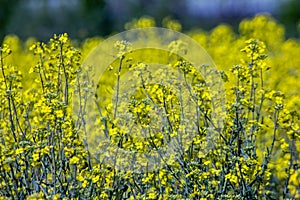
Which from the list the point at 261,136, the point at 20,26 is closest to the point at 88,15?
the point at 20,26

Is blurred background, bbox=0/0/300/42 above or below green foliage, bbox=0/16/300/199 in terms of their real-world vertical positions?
above

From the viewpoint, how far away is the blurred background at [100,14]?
17.4 m

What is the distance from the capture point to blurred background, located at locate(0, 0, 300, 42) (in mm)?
17409

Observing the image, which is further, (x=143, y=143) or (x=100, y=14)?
(x=100, y=14)

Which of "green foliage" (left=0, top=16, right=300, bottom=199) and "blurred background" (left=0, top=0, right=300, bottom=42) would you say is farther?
"blurred background" (left=0, top=0, right=300, bottom=42)

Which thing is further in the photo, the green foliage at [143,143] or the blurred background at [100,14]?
the blurred background at [100,14]

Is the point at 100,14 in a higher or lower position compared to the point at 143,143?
higher

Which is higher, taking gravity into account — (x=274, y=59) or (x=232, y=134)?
(x=274, y=59)

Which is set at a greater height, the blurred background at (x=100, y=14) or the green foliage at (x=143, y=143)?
the blurred background at (x=100, y=14)

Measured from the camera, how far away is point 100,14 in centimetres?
1753

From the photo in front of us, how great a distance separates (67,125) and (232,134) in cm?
117

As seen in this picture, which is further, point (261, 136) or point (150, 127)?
point (261, 136)

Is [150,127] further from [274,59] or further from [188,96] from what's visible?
[274,59]

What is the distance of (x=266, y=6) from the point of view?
81.3ft
